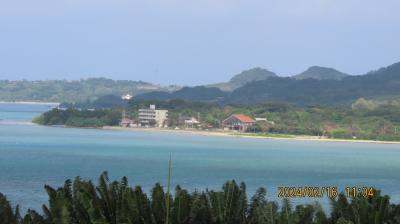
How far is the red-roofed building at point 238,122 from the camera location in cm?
11231

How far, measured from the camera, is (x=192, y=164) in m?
58.5

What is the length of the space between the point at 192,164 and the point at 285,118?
58829 mm

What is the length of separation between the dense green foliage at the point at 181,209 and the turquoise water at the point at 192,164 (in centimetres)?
1405

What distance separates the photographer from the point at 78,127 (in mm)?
121438

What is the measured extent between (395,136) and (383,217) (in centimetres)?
8530

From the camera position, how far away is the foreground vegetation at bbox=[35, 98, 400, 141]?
10550 cm

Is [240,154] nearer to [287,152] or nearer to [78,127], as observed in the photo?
[287,152]

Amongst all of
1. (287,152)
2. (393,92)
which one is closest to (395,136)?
(287,152)

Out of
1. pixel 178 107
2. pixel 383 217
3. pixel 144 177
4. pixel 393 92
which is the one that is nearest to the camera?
pixel 383 217

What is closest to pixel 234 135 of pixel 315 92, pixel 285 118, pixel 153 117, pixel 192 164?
pixel 285 118

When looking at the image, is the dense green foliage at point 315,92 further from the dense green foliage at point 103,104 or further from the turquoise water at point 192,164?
the turquoise water at point 192,164

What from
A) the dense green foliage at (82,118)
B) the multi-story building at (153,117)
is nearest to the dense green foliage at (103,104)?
the dense green foliage at (82,118)

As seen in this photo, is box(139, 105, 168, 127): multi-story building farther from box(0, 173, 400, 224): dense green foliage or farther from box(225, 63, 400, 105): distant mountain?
box(0, 173, 400, 224): dense green foliage

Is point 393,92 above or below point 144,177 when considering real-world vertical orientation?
above
